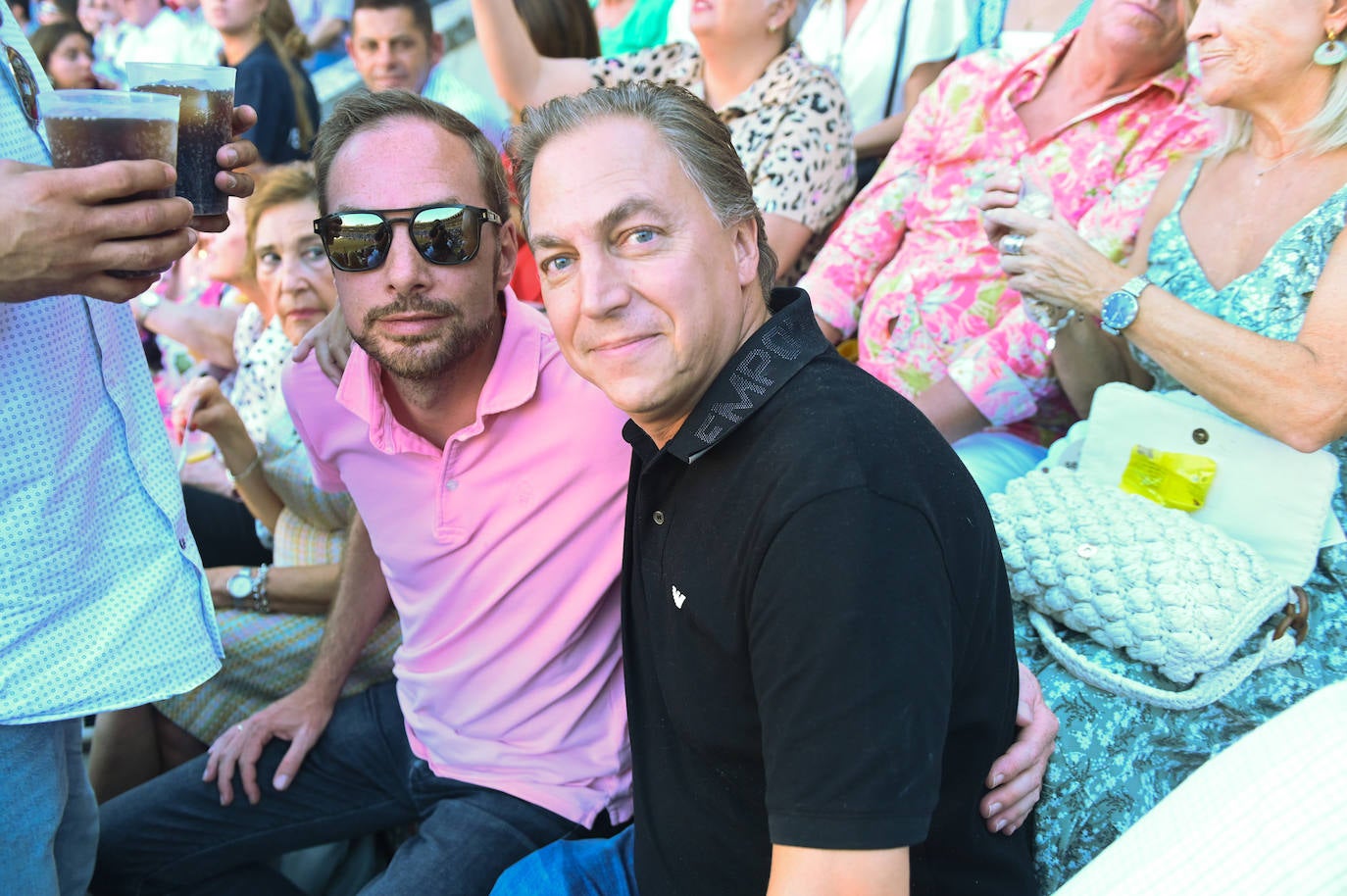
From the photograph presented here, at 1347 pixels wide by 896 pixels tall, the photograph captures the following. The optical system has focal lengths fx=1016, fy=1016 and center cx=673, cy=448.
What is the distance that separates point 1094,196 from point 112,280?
2351mm

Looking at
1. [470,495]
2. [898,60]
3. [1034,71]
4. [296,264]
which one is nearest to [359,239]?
[470,495]

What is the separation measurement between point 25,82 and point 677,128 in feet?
3.19

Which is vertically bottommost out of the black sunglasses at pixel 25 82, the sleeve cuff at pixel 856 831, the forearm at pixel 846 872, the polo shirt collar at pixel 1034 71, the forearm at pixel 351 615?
the forearm at pixel 351 615

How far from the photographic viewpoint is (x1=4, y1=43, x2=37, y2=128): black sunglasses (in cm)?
147

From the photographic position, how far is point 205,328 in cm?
401

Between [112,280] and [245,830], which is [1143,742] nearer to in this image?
[112,280]

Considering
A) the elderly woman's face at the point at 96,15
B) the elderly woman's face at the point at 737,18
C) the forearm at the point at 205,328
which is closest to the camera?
the elderly woman's face at the point at 737,18

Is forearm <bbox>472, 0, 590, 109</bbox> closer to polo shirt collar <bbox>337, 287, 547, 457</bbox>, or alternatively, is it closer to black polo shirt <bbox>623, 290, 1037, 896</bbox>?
polo shirt collar <bbox>337, 287, 547, 457</bbox>

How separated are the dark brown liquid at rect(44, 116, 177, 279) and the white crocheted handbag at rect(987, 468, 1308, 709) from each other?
1.54 meters

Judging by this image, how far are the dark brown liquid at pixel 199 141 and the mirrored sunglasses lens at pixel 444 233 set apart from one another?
0.42 m

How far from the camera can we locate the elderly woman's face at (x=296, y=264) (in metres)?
3.18

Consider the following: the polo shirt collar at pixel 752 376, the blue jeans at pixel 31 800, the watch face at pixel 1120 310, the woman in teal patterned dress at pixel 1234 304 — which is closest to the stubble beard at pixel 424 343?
the polo shirt collar at pixel 752 376

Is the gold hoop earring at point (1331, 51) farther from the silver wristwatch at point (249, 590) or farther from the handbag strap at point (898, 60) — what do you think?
the silver wristwatch at point (249, 590)

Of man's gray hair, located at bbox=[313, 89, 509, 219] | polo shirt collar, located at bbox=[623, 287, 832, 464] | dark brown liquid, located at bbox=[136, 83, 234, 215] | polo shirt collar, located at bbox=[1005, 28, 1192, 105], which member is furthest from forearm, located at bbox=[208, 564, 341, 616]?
polo shirt collar, located at bbox=[1005, 28, 1192, 105]
